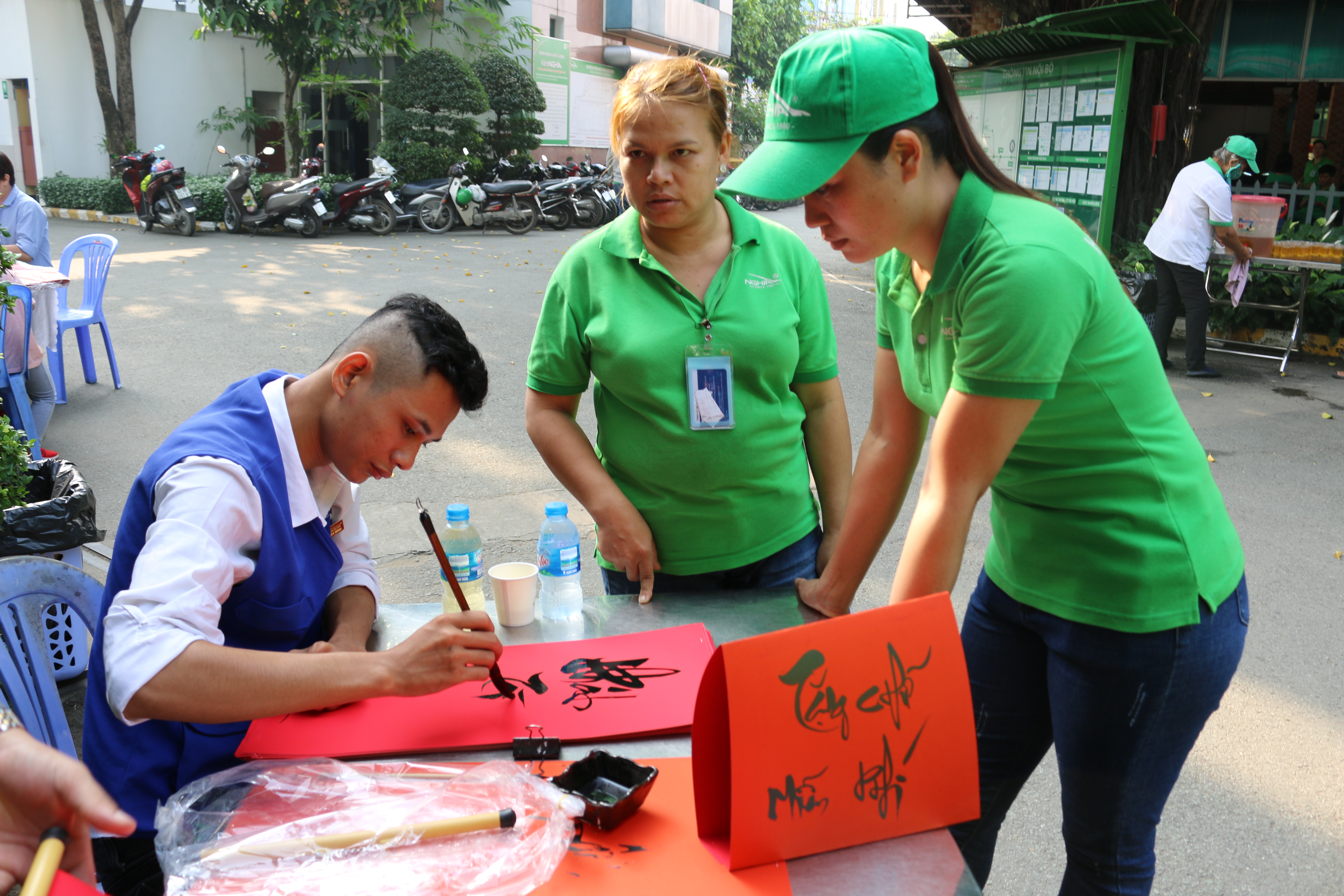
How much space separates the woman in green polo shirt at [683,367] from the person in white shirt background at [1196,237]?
615 centimetres

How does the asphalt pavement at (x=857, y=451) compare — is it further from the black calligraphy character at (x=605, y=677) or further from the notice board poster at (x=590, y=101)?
the notice board poster at (x=590, y=101)

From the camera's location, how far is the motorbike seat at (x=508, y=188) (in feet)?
48.6

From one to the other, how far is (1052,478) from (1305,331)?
828 centimetres

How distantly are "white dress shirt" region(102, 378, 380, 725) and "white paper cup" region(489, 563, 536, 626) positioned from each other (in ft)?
1.18

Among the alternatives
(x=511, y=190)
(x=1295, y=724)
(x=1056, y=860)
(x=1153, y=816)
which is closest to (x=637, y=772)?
(x=1153, y=816)

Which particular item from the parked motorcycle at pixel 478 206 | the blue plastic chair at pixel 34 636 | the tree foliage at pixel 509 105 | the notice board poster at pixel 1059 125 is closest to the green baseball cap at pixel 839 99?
the blue plastic chair at pixel 34 636

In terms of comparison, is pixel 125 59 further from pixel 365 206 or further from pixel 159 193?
pixel 365 206

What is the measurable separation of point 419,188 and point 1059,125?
9664mm

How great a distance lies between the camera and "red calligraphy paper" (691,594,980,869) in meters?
1.09

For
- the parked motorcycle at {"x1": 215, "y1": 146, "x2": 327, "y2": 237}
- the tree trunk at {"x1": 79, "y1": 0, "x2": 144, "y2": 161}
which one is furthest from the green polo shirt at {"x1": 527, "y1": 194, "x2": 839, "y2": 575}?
the tree trunk at {"x1": 79, "y1": 0, "x2": 144, "y2": 161}

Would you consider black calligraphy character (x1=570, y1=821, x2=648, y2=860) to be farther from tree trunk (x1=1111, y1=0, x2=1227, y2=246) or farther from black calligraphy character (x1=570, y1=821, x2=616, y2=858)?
tree trunk (x1=1111, y1=0, x2=1227, y2=246)

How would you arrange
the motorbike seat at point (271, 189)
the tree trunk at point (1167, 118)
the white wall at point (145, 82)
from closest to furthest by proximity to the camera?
the tree trunk at point (1167, 118) → the motorbike seat at point (271, 189) → the white wall at point (145, 82)

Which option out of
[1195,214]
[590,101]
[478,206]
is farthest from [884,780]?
[590,101]

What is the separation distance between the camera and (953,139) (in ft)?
4.45
